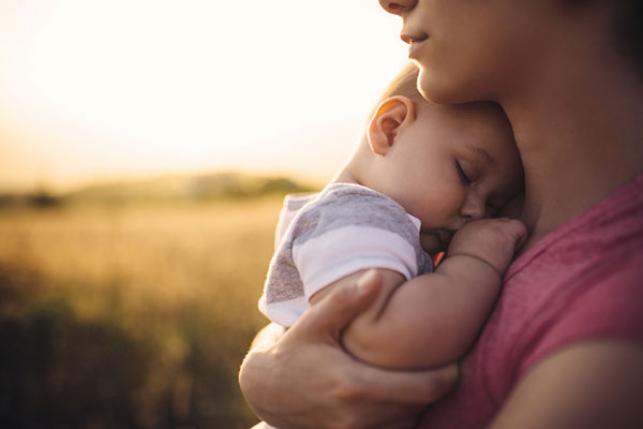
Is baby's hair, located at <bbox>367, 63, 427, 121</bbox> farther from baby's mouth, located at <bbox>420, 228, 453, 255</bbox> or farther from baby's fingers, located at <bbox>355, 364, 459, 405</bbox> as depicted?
baby's fingers, located at <bbox>355, 364, 459, 405</bbox>

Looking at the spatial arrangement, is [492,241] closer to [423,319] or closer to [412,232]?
[412,232]

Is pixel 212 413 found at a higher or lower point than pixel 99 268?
lower

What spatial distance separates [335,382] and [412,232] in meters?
0.44

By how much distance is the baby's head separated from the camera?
1.76 m

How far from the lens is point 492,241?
5.08ft

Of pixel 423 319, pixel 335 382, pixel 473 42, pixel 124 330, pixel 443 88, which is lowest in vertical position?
pixel 124 330

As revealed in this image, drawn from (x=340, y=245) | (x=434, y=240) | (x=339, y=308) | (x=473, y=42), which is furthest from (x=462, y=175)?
(x=339, y=308)

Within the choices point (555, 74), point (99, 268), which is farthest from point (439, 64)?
point (99, 268)

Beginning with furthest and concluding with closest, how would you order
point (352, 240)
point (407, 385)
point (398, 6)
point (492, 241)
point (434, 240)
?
point (434, 240) < point (398, 6) < point (492, 241) < point (352, 240) < point (407, 385)

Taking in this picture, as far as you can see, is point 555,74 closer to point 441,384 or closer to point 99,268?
point 441,384

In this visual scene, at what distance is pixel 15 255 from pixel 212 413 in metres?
3.46

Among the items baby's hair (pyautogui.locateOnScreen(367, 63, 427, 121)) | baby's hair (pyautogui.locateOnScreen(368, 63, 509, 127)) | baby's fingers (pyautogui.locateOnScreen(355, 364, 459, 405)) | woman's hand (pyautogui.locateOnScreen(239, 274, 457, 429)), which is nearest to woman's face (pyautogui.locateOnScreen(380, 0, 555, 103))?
baby's hair (pyautogui.locateOnScreen(368, 63, 509, 127))

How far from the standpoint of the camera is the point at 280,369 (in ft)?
4.94

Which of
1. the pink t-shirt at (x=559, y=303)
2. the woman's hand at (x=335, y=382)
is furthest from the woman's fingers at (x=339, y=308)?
the pink t-shirt at (x=559, y=303)
